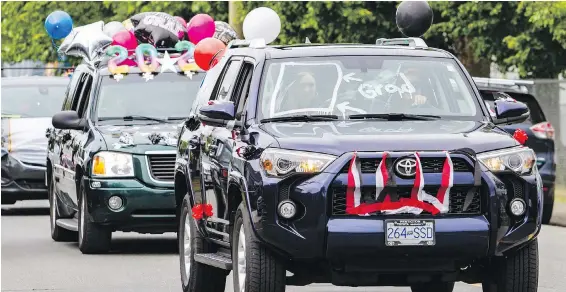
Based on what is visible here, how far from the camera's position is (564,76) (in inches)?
1100

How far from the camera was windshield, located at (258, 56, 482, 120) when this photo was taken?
10062mm

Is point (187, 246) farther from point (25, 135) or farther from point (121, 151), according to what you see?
point (25, 135)

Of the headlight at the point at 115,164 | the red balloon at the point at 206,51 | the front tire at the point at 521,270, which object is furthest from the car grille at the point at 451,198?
A: the red balloon at the point at 206,51

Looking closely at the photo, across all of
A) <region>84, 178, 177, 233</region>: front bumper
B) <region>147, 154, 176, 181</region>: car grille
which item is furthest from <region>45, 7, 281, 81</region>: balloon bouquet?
<region>84, 178, 177, 233</region>: front bumper

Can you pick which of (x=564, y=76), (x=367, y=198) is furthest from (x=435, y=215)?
(x=564, y=76)

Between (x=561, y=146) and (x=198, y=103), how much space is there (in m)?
14.5

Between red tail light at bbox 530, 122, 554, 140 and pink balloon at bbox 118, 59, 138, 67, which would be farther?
red tail light at bbox 530, 122, 554, 140

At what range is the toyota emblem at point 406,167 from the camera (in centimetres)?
A: 894

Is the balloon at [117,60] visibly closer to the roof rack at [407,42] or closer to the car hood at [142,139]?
the car hood at [142,139]

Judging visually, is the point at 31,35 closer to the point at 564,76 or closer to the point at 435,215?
the point at 564,76

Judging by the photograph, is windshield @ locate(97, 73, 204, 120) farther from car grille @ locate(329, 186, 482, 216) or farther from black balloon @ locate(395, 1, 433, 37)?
car grille @ locate(329, 186, 482, 216)

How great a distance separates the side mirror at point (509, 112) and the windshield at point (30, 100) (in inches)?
506

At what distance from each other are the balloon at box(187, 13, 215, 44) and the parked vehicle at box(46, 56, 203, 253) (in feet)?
4.82

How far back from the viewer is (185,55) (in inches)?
656
